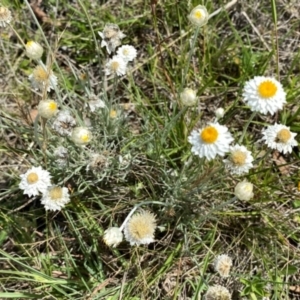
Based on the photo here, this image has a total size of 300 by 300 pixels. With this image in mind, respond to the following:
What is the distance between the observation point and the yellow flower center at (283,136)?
1.34 meters

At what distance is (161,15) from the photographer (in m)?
2.02

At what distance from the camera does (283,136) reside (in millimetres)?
1340

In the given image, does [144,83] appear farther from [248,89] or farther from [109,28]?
[248,89]

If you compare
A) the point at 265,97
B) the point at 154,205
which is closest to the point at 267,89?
the point at 265,97

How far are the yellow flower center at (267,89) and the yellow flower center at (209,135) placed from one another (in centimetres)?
15

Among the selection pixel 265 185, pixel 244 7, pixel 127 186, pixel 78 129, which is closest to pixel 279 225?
pixel 265 185

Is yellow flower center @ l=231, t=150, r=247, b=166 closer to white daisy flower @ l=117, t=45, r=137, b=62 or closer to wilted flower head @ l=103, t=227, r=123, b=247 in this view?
wilted flower head @ l=103, t=227, r=123, b=247

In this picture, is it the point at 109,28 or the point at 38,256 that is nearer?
the point at 109,28

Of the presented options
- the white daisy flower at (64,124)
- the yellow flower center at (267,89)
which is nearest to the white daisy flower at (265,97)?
the yellow flower center at (267,89)

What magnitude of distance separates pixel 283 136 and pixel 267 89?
171 mm

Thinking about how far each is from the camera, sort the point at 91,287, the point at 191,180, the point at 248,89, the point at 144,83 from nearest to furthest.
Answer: the point at 248,89 < the point at 191,180 < the point at 91,287 < the point at 144,83

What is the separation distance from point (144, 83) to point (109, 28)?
1.61 ft

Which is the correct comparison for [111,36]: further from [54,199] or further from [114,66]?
[54,199]

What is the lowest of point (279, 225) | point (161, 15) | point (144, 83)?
point (279, 225)
